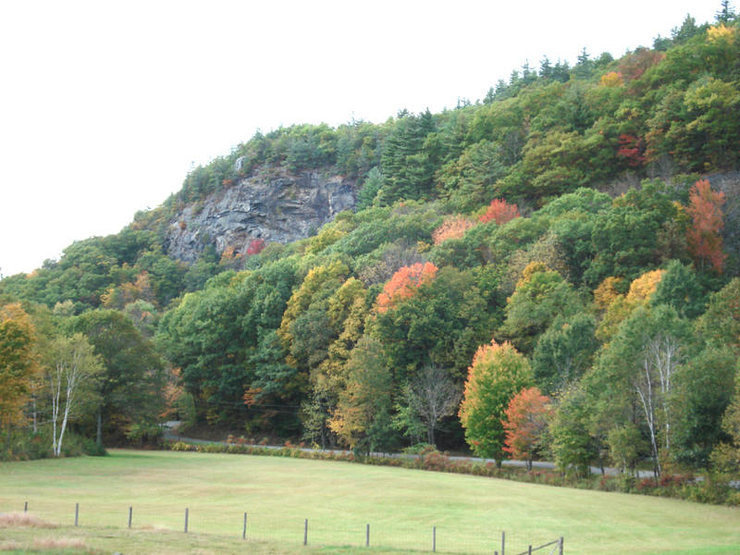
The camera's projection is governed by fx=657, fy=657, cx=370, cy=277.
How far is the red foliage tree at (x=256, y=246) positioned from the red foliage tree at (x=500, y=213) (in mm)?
53785

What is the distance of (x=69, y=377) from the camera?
201 ft

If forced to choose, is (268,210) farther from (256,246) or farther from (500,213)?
(500,213)

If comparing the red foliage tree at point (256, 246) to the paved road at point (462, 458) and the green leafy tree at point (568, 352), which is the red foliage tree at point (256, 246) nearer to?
the paved road at point (462, 458)

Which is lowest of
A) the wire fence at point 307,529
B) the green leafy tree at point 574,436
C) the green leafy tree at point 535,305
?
the wire fence at point 307,529

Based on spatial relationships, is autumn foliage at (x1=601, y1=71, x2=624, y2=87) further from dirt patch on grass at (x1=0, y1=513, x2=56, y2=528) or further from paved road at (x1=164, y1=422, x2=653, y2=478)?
dirt patch on grass at (x1=0, y1=513, x2=56, y2=528)

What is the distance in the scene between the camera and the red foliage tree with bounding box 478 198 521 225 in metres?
84.2

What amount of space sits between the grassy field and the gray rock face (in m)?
81.3

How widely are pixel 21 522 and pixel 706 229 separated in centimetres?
6268

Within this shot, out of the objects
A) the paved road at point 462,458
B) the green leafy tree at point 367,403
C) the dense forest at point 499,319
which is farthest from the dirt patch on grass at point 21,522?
the green leafy tree at point 367,403

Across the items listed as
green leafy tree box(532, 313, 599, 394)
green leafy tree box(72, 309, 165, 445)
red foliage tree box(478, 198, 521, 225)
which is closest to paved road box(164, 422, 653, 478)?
green leafy tree box(532, 313, 599, 394)

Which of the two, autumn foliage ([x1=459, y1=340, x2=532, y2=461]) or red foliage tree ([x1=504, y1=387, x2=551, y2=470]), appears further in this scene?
autumn foliage ([x1=459, y1=340, x2=532, y2=461])

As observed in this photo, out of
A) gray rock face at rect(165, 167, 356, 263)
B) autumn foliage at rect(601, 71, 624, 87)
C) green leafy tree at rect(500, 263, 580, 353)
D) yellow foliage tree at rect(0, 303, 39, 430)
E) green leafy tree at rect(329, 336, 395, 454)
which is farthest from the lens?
gray rock face at rect(165, 167, 356, 263)

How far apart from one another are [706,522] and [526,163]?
69140mm

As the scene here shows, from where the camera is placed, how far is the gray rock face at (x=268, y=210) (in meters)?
129
